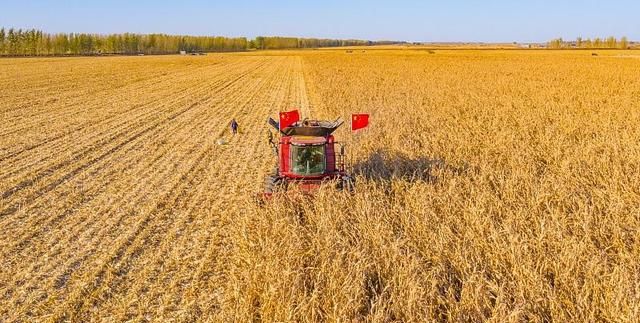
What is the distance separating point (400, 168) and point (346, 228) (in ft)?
9.96

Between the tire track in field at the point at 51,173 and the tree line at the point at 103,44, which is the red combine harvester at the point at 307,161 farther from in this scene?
the tree line at the point at 103,44

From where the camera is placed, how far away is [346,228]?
5.59 m

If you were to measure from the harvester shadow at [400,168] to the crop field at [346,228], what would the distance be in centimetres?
6

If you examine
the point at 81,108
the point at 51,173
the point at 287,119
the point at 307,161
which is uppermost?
the point at 287,119

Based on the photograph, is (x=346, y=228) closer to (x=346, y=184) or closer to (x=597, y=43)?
(x=346, y=184)

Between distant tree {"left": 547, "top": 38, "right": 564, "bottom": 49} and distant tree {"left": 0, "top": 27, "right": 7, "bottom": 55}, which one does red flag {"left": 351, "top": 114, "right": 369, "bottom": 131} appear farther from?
distant tree {"left": 547, "top": 38, "right": 564, "bottom": 49}

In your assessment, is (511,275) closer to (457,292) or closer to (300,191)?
(457,292)

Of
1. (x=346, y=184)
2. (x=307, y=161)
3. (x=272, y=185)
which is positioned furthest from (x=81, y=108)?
(x=346, y=184)

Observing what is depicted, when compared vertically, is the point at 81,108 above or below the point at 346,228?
above

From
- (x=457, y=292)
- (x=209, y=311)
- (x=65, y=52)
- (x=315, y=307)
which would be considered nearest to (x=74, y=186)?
(x=209, y=311)

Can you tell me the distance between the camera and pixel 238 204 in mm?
7758

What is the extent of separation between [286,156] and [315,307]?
3.28 metres

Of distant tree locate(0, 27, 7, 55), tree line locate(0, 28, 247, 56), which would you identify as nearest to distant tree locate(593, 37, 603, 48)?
tree line locate(0, 28, 247, 56)

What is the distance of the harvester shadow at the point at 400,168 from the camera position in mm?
7668
